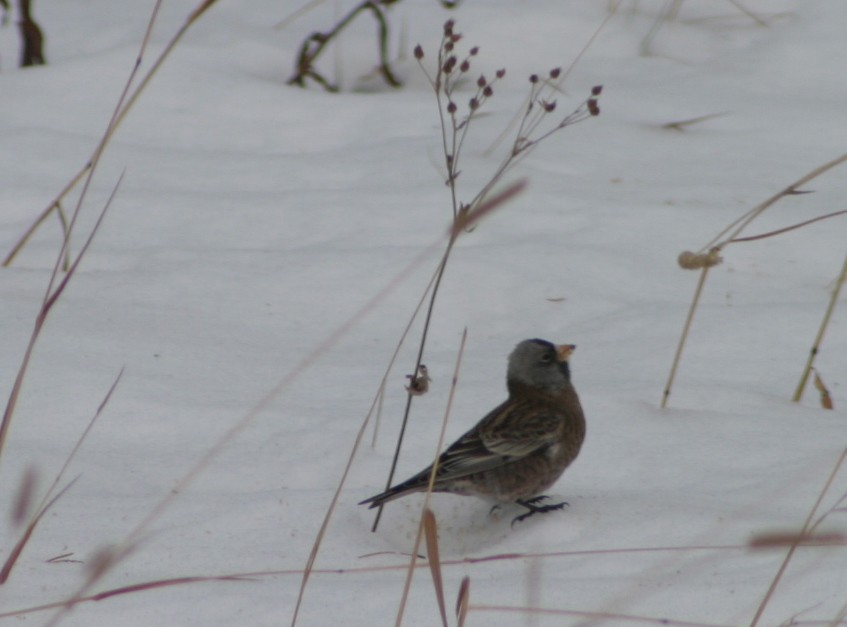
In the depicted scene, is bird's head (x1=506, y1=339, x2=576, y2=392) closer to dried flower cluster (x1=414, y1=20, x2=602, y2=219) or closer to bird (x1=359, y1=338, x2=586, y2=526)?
bird (x1=359, y1=338, x2=586, y2=526)

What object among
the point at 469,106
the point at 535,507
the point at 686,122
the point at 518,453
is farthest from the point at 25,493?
the point at 686,122

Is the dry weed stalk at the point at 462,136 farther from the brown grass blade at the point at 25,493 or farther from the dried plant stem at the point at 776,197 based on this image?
the brown grass blade at the point at 25,493

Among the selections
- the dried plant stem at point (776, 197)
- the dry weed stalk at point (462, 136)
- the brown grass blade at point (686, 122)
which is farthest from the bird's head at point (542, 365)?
the brown grass blade at point (686, 122)

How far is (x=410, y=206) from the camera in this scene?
5.21 metres

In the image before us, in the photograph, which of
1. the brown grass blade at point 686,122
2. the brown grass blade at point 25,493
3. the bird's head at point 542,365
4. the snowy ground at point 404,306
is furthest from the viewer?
the brown grass blade at point 686,122

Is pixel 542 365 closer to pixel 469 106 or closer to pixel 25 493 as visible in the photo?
pixel 469 106

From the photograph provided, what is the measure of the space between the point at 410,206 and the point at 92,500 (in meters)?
2.42

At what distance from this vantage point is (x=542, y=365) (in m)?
3.68

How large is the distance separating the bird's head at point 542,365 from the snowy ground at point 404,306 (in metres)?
0.17

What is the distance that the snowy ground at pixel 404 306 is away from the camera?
2.76 metres

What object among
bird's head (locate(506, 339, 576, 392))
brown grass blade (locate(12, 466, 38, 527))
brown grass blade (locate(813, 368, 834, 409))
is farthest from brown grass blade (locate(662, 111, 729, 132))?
brown grass blade (locate(12, 466, 38, 527))

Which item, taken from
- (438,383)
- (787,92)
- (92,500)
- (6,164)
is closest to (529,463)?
(438,383)

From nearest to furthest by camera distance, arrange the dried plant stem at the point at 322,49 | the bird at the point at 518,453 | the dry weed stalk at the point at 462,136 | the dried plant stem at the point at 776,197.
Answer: the dry weed stalk at the point at 462,136
the dried plant stem at the point at 776,197
the bird at the point at 518,453
the dried plant stem at the point at 322,49

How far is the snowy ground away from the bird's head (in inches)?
6.9
